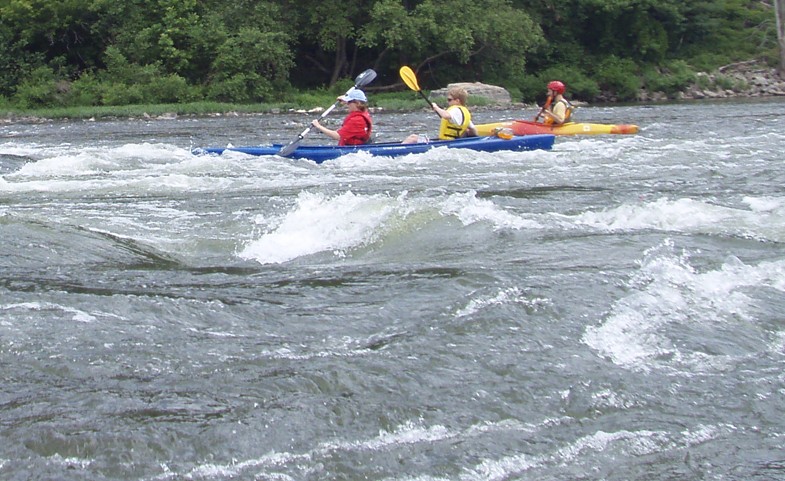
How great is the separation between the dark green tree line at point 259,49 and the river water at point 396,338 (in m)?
17.6

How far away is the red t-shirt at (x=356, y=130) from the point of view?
11773 mm

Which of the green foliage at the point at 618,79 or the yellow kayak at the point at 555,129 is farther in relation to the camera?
the green foliage at the point at 618,79

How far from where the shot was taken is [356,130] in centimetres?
1177

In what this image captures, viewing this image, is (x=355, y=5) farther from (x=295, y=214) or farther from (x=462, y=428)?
(x=462, y=428)

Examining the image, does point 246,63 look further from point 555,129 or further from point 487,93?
point 555,129

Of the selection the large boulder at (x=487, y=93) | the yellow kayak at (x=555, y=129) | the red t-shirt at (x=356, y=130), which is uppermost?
the red t-shirt at (x=356, y=130)

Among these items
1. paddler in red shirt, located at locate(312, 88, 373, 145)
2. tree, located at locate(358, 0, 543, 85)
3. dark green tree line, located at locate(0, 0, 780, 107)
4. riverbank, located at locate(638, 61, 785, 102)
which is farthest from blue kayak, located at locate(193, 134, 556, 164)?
riverbank, located at locate(638, 61, 785, 102)

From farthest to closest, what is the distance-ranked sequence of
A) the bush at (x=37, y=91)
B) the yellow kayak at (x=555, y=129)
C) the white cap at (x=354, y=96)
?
the bush at (x=37, y=91) < the yellow kayak at (x=555, y=129) < the white cap at (x=354, y=96)

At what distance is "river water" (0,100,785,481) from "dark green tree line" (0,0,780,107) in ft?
57.9

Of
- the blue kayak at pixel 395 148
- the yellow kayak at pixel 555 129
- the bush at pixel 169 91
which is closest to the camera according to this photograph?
the blue kayak at pixel 395 148

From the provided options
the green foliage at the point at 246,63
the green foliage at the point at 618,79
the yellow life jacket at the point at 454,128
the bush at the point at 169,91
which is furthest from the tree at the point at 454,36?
the yellow life jacket at the point at 454,128

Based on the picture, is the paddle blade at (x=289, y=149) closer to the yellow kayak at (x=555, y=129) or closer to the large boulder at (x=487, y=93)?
the yellow kayak at (x=555, y=129)

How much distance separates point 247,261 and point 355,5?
2290 centimetres

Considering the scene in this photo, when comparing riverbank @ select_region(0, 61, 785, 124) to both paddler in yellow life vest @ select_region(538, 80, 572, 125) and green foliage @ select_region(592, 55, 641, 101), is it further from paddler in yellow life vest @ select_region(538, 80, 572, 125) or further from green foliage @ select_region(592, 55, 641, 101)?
paddler in yellow life vest @ select_region(538, 80, 572, 125)
